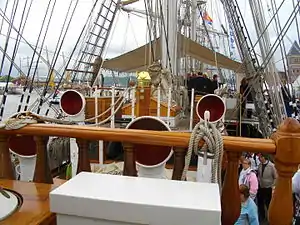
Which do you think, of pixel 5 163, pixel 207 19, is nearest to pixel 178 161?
pixel 5 163

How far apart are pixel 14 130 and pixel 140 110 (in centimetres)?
411

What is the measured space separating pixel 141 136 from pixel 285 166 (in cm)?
64

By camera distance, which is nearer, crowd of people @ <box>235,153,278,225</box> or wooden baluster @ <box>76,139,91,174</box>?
wooden baluster @ <box>76,139,91,174</box>

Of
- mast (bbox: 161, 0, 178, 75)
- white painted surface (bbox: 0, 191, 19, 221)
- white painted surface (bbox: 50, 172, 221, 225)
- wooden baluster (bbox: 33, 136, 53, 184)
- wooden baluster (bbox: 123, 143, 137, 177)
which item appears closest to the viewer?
white painted surface (bbox: 50, 172, 221, 225)

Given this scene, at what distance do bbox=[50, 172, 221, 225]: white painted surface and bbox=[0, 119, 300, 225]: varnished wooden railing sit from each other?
35 cm

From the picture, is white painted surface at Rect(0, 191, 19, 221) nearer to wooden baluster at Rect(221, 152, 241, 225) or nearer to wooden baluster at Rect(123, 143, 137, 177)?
wooden baluster at Rect(123, 143, 137, 177)

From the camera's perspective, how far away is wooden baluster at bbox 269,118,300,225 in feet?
4.44

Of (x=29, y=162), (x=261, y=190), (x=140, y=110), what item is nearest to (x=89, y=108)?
(x=140, y=110)

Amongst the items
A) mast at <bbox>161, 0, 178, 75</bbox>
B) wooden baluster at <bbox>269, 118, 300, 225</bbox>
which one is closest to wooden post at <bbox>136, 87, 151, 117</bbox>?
mast at <bbox>161, 0, 178, 75</bbox>

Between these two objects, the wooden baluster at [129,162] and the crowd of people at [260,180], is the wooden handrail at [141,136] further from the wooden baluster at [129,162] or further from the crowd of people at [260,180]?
the crowd of people at [260,180]

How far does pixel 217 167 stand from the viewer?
56.3 inches

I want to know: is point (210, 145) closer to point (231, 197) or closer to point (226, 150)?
point (226, 150)

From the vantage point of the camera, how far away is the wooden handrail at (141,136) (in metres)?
1.48

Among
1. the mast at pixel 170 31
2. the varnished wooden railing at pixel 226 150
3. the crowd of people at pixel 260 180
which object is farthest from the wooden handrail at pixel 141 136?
the mast at pixel 170 31
